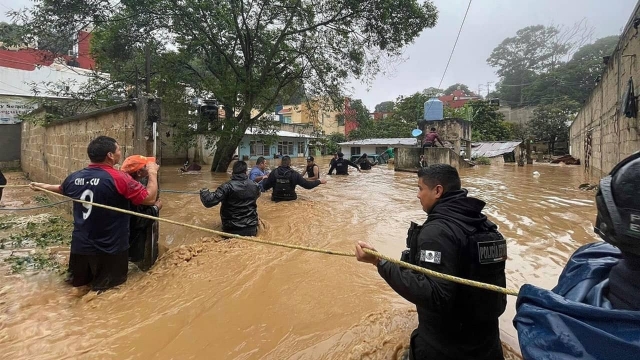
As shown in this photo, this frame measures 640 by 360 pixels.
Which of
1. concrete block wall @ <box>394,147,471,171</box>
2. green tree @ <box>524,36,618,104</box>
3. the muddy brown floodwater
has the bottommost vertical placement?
the muddy brown floodwater

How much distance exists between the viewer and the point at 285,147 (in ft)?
108

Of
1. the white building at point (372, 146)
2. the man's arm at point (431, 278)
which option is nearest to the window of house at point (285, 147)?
the white building at point (372, 146)

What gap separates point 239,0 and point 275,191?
320 inches

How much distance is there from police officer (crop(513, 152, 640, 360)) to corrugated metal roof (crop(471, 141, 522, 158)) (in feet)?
83.8

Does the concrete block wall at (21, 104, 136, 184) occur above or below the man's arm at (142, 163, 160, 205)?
above

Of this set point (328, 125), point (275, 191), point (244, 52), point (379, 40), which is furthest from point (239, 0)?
point (328, 125)

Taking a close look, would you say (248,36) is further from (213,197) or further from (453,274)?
(453,274)

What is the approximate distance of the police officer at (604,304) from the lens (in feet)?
3.01

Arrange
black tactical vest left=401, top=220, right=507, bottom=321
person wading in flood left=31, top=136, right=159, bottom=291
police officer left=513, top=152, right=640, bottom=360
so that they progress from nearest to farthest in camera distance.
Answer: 1. police officer left=513, top=152, right=640, bottom=360
2. black tactical vest left=401, top=220, right=507, bottom=321
3. person wading in flood left=31, top=136, right=159, bottom=291

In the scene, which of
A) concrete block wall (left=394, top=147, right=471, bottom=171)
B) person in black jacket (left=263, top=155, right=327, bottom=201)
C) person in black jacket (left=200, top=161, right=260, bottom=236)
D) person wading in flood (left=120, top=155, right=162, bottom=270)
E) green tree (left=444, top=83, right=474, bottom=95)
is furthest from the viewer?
green tree (left=444, top=83, right=474, bottom=95)

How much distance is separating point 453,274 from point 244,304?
2.21 meters

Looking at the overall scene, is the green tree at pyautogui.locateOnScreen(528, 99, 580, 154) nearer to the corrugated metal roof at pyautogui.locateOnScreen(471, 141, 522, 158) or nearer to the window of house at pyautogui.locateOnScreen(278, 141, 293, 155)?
the corrugated metal roof at pyautogui.locateOnScreen(471, 141, 522, 158)

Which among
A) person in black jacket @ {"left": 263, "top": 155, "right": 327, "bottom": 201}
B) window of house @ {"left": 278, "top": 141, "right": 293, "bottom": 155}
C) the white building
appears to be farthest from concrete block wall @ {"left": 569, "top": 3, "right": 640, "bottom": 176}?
window of house @ {"left": 278, "top": 141, "right": 293, "bottom": 155}

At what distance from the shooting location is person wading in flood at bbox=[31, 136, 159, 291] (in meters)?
3.20
